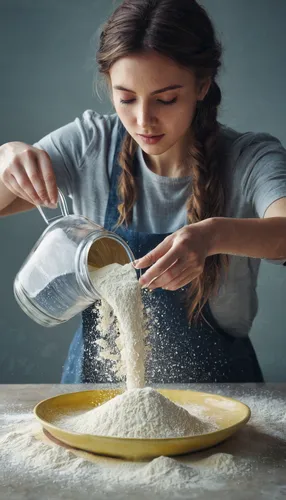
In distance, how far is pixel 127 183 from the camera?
1799 millimetres

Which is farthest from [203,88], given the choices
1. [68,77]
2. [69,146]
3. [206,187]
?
[68,77]

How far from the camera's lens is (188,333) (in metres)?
1.75

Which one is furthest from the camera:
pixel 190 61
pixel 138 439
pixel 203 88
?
pixel 203 88

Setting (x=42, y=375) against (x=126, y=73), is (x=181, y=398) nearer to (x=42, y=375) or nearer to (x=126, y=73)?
(x=126, y=73)

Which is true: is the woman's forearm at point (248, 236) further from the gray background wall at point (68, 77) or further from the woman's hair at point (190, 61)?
the gray background wall at point (68, 77)

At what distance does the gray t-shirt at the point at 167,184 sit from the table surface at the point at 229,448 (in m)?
0.21

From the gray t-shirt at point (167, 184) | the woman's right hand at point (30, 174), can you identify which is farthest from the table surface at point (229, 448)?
the woman's right hand at point (30, 174)

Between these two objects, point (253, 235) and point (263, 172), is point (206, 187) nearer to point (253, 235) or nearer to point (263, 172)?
point (263, 172)

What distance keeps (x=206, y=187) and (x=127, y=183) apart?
8.3 inches

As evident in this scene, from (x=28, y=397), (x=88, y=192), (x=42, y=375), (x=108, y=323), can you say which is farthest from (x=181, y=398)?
(x=42, y=375)

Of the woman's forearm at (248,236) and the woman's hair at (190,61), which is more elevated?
the woman's hair at (190,61)

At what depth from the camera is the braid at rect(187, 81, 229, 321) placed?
67.7 inches

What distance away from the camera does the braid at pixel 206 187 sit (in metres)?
1.72

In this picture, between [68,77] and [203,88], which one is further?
[68,77]
